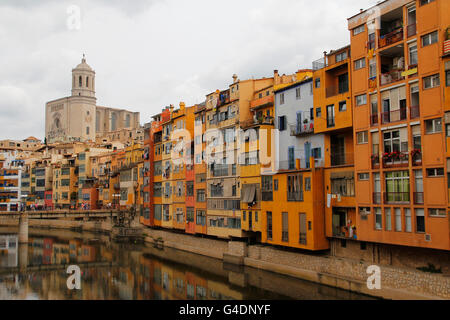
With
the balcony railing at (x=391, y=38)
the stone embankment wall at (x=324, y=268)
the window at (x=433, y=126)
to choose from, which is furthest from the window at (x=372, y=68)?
the stone embankment wall at (x=324, y=268)

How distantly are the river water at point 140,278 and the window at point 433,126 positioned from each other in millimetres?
11116

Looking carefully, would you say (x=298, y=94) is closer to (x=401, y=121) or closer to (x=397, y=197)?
(x=401, y=121)

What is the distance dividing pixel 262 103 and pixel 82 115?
13640 cm

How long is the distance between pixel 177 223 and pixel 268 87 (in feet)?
71.7

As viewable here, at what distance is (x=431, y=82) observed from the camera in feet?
85.9

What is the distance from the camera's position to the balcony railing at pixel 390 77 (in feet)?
93.5

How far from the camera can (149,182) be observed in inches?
2520

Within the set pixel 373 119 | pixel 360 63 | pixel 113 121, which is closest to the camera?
pixel 373 119

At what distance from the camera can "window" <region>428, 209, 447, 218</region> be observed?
25.1m

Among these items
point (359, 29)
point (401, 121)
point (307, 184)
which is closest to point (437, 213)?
point (401, 121)

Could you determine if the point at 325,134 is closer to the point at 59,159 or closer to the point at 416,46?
the point at 416,46

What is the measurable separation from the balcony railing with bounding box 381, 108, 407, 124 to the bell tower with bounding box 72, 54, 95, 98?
153802 millimetres

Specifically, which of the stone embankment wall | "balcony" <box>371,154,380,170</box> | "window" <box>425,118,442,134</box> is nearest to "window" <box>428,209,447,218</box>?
the stone embankment wall

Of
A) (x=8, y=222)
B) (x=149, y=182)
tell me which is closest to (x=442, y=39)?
(x=149, y=182)
